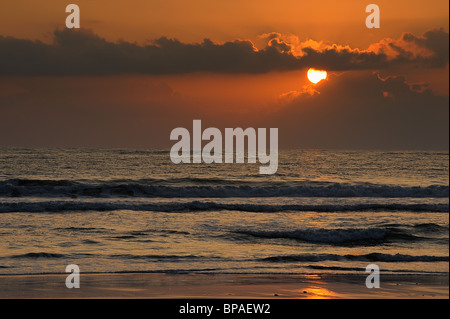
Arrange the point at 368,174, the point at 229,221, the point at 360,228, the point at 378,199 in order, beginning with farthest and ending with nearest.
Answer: the point at 368,174
the point at 378,199
the point at 229,221
the point at 360,228

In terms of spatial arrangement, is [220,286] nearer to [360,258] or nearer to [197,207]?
[360,258]

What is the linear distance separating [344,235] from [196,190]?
1839cm

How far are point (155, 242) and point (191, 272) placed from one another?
4605 millimetres

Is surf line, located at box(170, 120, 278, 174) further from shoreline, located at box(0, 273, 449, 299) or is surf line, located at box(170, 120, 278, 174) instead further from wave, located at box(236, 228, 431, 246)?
shoreline, located at box(0, 273, 449, 299)

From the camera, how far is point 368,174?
49844mm

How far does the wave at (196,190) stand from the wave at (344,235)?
16345 millimetres

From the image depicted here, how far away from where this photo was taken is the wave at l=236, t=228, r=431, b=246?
65.4ft

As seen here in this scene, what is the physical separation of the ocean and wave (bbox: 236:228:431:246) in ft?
0.12

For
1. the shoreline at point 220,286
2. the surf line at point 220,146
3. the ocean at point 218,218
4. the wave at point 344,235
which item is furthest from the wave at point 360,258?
the surf line at point 220,146

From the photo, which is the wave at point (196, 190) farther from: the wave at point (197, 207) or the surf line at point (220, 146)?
the surf line at point (220, 146)

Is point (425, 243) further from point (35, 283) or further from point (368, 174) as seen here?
point (368, 174)

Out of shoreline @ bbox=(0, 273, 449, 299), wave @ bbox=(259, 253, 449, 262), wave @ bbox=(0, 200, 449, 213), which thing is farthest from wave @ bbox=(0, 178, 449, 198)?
shoreline @ bbox=(0, 273, 449, 299)

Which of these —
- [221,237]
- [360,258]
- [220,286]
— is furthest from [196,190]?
[220,286]
